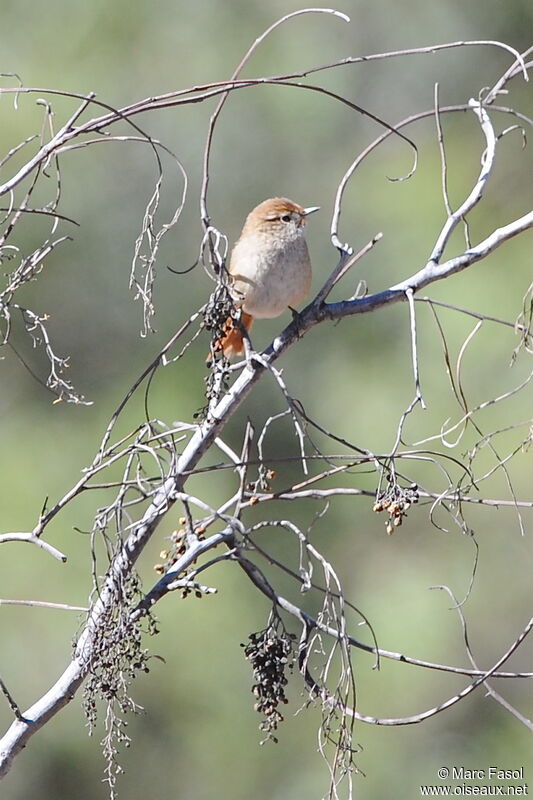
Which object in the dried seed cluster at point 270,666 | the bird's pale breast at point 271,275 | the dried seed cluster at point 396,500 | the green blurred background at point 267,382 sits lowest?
the dried seed cluster at point 270,666

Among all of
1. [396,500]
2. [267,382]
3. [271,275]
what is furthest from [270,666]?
[267,382]

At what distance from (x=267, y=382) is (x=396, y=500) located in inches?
237

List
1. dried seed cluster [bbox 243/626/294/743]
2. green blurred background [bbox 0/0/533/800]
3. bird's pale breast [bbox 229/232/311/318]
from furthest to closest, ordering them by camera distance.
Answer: green blurred background [bbox 0/0/533/800] → bird's pale breast [bbox 229/232/311/318] → dried seed cluster [bbox 243/626/294/743]

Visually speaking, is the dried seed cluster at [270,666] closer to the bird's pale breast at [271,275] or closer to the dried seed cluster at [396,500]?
the dried seed cluster at [396,500]

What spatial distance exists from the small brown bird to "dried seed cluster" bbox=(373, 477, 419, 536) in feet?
4.67

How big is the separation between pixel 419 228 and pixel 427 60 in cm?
163

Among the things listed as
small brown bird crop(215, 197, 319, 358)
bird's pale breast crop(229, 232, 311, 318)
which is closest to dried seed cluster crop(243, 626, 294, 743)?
small brown bird crop(215, 197, 319, 358)

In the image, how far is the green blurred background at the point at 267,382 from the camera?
25.1ft

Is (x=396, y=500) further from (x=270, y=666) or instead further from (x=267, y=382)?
(x=267, y=382)

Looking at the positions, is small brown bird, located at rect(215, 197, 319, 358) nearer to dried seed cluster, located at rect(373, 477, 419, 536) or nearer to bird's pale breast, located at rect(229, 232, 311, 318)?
bird's pale breast, located at rect(229, 232, 311, 318)

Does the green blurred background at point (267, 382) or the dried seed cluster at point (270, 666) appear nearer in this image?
the dried seed cluster at point (270, 666)

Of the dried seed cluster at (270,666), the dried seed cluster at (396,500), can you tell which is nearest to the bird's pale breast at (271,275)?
the dried seed cluster at (396,500)

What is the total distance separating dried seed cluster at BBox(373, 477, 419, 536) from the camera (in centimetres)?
188

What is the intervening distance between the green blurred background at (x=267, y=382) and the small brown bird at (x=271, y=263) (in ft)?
11.5
